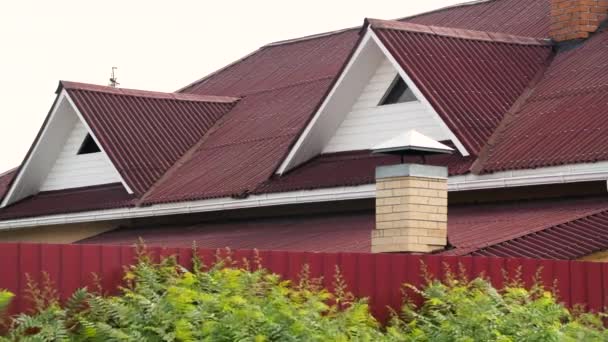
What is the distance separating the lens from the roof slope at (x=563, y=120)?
1970 cm

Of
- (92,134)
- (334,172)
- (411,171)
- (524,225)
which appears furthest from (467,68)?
(92,134)

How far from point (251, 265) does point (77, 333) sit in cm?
191

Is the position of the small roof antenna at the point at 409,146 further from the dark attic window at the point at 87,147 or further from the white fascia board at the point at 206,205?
the dark attic window at the point at 87,147

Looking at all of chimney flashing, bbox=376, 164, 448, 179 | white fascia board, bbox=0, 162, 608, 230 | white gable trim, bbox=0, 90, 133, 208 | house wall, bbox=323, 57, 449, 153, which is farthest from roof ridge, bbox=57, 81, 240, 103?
chimney flashing, bbox=376, 164, 448, 179

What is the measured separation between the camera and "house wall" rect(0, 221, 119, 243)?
1080 inches

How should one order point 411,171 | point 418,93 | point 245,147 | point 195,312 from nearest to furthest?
1. point 195,312
2. point 411,171
3. point 418,93
4. point 245,147

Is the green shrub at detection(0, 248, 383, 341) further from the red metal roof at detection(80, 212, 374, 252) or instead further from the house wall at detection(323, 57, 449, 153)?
the house wall at detection(323, 57, 449, 153)

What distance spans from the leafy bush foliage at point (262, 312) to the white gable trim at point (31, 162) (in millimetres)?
13252

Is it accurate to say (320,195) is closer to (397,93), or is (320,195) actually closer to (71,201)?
(397,93)

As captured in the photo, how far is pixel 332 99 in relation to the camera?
2312 centimetres

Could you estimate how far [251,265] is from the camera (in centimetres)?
1260

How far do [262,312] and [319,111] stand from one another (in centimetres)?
1158

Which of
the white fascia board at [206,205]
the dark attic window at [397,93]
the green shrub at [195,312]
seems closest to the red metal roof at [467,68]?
the dark attic window at [397,93]

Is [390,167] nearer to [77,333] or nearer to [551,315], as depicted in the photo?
[551,315]
